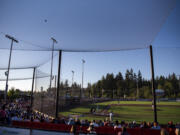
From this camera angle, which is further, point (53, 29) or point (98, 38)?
point (98, 38)

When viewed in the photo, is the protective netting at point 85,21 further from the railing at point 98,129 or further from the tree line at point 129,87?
the tree line at point 129,87

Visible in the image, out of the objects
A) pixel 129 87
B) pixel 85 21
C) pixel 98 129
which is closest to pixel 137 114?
pixel 98 129

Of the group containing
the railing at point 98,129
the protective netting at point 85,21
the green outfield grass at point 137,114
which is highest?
the protective netting at point 85,21

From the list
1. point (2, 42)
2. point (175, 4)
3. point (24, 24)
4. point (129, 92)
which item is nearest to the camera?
point (175, 4)

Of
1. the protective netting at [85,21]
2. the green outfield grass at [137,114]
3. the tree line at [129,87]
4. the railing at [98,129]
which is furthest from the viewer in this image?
the tree line at [129,87]

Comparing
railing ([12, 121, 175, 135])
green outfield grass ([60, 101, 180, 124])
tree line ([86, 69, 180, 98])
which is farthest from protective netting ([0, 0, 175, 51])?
tree line ([86, 69, 180, 98])

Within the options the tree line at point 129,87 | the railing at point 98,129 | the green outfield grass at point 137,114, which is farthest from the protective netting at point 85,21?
the tree line at point 129,87

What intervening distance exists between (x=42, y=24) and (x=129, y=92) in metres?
56.9

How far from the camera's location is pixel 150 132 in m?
8.37

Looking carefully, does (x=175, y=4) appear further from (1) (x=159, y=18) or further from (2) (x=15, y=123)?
(2) (x=15, y=123)

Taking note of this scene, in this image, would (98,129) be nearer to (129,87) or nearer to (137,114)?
(137,114)

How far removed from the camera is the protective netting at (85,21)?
6.39 meters

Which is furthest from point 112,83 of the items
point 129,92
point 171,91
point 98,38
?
point 98,38

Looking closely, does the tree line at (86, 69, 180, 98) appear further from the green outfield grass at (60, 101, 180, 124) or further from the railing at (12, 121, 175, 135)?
the railing at (12, 121, 175, 135)
